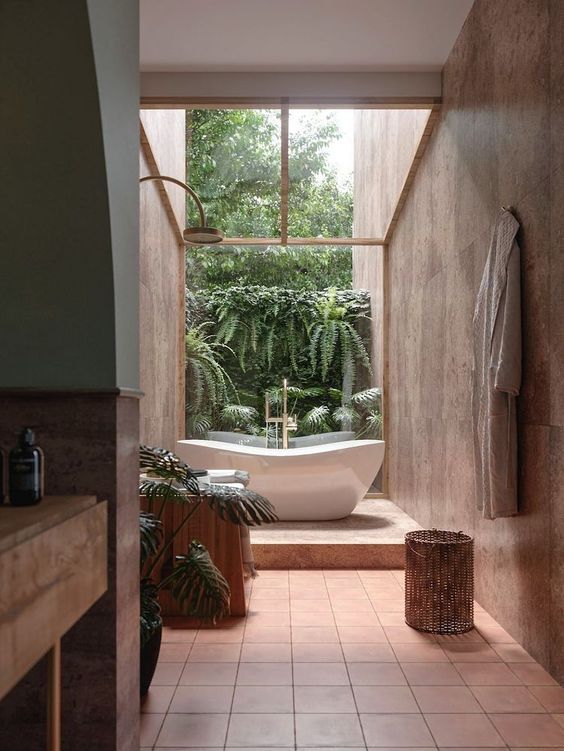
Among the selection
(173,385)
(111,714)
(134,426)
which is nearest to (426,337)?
(173,385)

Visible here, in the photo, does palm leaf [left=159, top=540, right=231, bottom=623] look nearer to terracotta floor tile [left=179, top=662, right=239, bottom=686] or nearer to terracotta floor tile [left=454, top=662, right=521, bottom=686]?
terracotta floor tile [left=179, top=662, right=239, bottom=686]

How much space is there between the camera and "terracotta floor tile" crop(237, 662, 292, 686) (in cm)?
269

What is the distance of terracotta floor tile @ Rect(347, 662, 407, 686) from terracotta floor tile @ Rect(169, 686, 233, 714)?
492 millimetres

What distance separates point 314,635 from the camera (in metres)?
3.22

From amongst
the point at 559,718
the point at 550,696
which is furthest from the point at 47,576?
the point at 550,696

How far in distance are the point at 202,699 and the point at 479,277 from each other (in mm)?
2378

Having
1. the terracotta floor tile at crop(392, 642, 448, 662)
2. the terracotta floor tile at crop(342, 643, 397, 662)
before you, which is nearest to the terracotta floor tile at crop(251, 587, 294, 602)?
the terracotta floor tile at crop(342, 643, 397, 662)

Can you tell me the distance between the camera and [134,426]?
6.86 ft

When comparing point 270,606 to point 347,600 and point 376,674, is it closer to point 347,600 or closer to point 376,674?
point 347,600

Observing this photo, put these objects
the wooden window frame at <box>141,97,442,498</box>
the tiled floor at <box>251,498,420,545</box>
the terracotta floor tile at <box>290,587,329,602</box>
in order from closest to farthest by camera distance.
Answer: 1. the terracotta floor tile at <box>290,587,329,602</box>
2. the wooden window frame at <box>141,97,442,498</box>
3. the tiled floor at <box>251,498,420,545</box>

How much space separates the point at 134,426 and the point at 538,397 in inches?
65.5

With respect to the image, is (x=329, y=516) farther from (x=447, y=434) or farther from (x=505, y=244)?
(x=505, y=244)

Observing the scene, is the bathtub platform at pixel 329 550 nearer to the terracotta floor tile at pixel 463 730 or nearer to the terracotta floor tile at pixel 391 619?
the terracotta floor tile at pixel 391 619

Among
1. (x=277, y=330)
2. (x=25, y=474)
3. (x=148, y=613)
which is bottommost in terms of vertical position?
(x=148, y=613)
